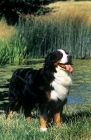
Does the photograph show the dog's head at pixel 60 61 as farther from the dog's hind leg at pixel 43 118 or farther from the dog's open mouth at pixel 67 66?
the dog's hind leg at pixel 43 118

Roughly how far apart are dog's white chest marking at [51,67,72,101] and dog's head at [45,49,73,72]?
75 mm

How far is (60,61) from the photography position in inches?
272

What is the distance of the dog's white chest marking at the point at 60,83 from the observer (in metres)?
6.95

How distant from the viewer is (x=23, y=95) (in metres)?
7.76

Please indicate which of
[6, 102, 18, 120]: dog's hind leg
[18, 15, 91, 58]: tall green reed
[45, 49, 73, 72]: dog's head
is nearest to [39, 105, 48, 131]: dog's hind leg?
[45, 49, 73, 72]: dog's head

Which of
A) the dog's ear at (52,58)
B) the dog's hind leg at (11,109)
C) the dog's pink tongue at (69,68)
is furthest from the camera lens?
the dog's hind leg at (11,109)

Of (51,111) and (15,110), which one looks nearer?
(51,111)

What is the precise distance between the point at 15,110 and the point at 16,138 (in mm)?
1964

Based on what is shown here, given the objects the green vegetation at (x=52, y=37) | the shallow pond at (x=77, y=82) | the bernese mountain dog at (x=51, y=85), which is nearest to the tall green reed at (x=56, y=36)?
the green vegetation at (x=52, y=37)

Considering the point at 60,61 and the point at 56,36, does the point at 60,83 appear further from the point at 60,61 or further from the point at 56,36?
the point at 56,36

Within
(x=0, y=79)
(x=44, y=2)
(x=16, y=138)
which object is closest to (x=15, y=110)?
(x=16, y=138)

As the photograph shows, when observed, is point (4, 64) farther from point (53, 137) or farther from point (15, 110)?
point (53, 137)

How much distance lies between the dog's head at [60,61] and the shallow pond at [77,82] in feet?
9.28

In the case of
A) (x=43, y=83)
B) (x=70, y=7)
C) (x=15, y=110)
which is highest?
(x=43, y=83)
